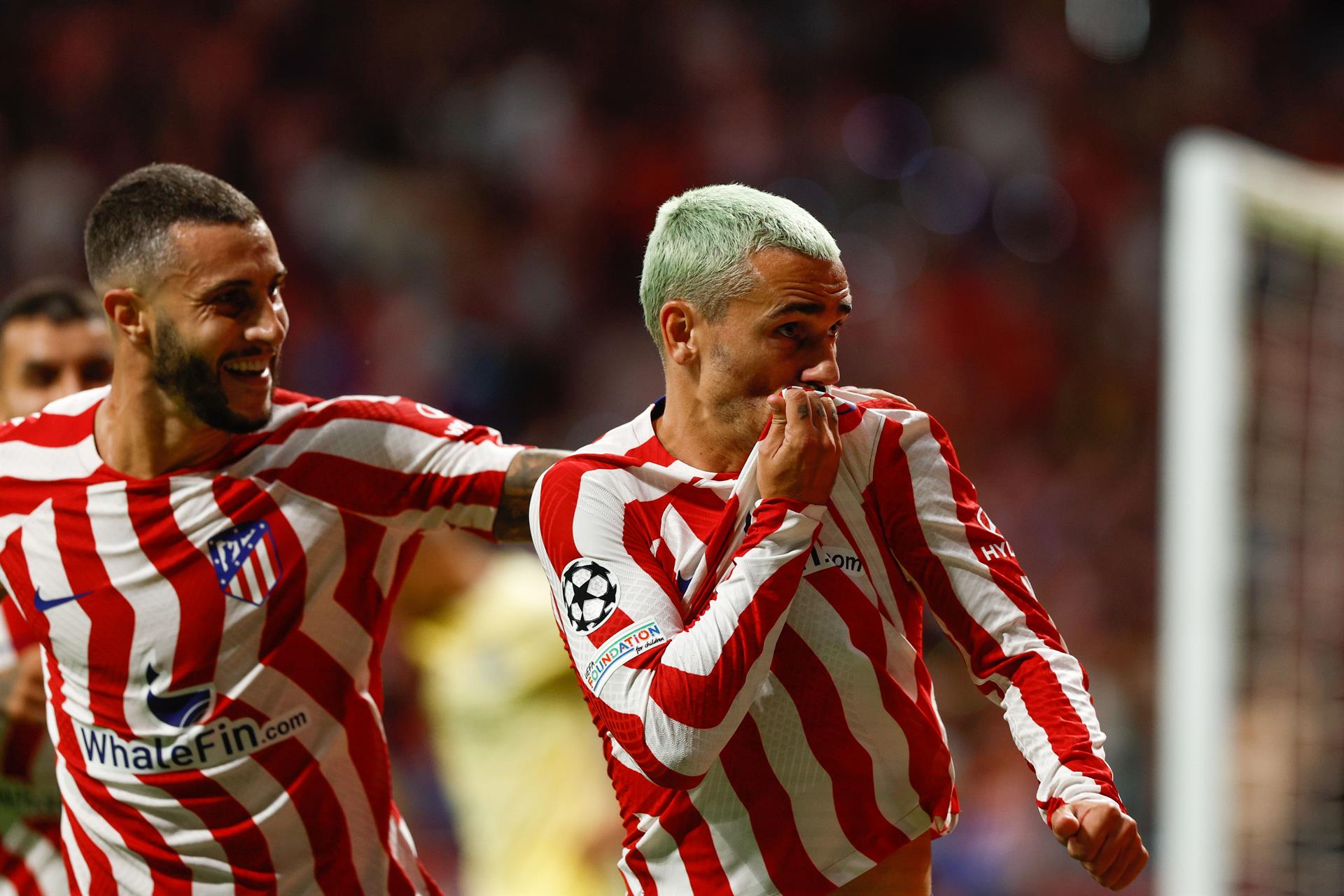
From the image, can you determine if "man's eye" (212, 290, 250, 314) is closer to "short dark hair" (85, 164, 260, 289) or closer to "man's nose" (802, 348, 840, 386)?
"short dark hair" (85, 164, 260, 289)

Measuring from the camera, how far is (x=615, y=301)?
976 centimetres

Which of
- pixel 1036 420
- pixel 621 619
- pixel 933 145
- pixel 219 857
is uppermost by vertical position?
pixel 933 145

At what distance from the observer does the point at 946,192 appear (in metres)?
10.5

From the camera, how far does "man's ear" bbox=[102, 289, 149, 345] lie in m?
2.93

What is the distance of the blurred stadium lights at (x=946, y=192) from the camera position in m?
10.4

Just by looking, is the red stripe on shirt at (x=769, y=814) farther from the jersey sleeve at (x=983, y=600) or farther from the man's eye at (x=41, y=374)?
the man's eye at (x=41, y=374)

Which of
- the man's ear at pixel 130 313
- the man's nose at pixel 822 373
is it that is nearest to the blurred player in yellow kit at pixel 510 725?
the man's ear at pixel 130 313

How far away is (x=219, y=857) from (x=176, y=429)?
0.79 m

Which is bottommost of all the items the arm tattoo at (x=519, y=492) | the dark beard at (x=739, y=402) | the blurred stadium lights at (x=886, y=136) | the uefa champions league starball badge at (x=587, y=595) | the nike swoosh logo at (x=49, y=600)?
the nike swoosh logo at (x=49, y=600)

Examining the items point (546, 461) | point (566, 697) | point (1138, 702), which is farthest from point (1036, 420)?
point (546, 461)

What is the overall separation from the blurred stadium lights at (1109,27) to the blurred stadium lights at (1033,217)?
48.9 inches

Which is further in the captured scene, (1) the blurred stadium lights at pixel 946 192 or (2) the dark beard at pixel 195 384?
(1) the blurred stadium lights at pixel 946 192

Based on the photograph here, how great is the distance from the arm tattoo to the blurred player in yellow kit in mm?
2005

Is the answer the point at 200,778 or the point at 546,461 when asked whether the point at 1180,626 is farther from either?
the point at 200,778
